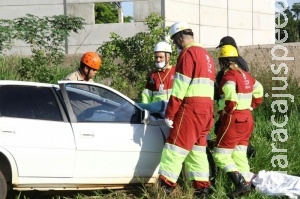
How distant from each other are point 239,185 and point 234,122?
27.4 inches

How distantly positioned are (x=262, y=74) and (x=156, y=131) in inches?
192

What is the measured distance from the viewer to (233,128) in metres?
6.86

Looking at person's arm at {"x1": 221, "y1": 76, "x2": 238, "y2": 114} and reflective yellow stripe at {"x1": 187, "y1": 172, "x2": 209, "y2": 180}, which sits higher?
person's arm at {"x1": 221, "y1": 76, "x2": 238, "y2": 114}

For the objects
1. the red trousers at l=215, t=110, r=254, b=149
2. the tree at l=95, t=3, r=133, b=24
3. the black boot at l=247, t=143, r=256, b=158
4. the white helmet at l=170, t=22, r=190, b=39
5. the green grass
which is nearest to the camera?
the white helmet at l=170, t=22, r=190, b=39

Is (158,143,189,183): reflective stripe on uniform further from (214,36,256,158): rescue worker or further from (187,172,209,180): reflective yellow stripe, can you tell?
(214,36,256,158): rescue worker

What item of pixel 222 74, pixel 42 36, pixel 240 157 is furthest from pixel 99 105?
pixel 42 36

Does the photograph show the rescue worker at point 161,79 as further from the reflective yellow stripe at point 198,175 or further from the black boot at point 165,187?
the black boot at point 165,187

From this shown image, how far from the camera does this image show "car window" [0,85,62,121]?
609 cm

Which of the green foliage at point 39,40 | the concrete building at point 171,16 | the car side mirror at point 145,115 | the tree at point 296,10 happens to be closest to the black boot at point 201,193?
the car side mirror at point 145,115

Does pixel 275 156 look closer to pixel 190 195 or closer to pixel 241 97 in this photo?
pixel 241 97

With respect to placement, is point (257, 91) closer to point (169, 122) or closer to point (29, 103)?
point (169, 122)

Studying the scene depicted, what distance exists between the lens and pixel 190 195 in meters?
6.41

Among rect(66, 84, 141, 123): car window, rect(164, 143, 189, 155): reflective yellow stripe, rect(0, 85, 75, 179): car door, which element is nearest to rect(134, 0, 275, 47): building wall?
rect(66, 84, 141, 123): car window

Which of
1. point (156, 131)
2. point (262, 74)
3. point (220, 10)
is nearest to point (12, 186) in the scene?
point (156, 131)
